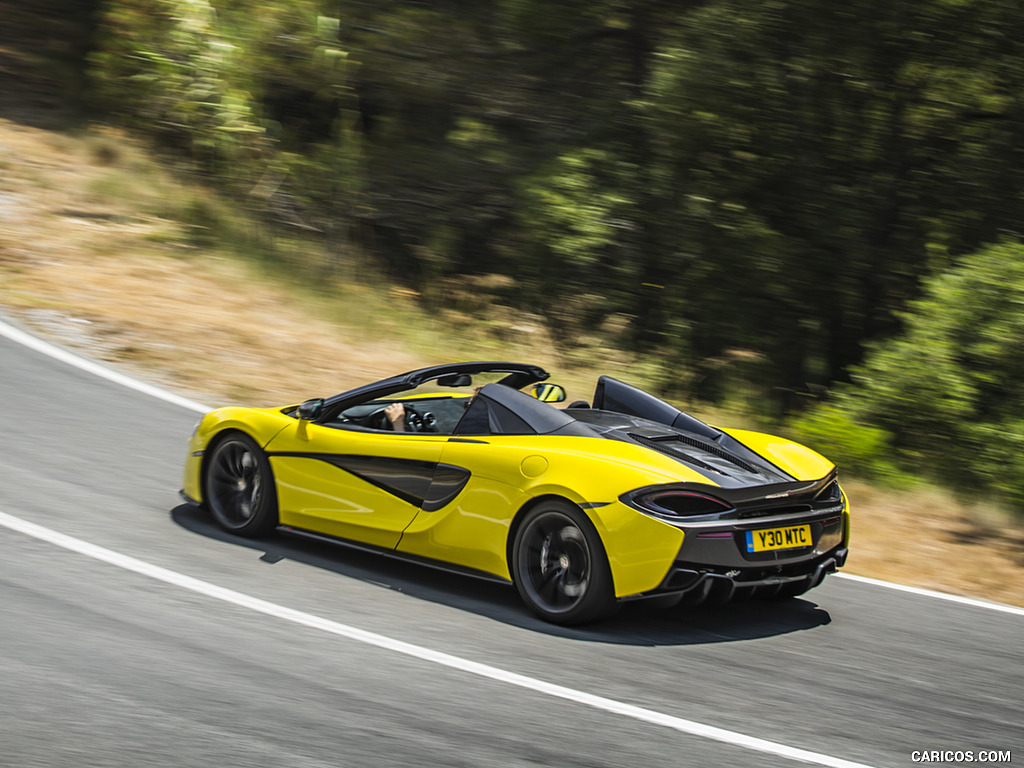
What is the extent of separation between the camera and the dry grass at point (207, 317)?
8.15 m

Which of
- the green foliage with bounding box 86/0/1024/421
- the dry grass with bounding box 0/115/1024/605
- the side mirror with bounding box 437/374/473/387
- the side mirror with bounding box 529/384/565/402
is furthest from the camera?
the green foliage with bounding box 86/0/1024/421

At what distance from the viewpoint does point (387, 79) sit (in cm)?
1533

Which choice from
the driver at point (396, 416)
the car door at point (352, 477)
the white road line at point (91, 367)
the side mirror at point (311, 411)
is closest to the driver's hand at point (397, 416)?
the driver at point (396, 416)

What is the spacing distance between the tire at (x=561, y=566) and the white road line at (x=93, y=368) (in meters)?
4.87

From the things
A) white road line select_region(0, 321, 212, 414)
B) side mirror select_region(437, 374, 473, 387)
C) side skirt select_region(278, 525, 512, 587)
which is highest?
side mirror select_region(437, 374, 473, 387)

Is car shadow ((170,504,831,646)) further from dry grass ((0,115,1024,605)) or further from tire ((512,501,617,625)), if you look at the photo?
dry grass ((0,115,1024,605))

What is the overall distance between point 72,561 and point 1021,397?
26.1 feet

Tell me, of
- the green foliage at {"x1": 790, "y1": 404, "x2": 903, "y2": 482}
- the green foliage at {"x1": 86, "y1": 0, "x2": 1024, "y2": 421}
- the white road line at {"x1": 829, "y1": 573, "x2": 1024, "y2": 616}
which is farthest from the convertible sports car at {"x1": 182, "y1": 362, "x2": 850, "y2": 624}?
the green foliage at {"x1": 86, "y1": 0, "x2": 1024, "y2": 421}

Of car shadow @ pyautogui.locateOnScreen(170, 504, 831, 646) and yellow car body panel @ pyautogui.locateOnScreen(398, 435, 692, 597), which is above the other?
yellow car body panel @ pyautogui.locateOnScreen(398, 435, 692, 597)

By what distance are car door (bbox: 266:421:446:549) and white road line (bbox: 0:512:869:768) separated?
765 mm

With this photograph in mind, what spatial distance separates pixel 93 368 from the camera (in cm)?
988

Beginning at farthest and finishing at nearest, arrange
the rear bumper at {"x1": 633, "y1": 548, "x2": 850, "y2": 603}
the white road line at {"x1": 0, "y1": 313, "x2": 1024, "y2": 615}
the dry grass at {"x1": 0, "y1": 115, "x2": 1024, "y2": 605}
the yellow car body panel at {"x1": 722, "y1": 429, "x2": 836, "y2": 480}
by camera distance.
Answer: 1. the white road line at {"x1": 0, "y1": 313, "x2": 1024, "y2": 615}
2. the dry grass at {"x1": 0, "y1": 115, "x2": 1024, "y2": 605}
3. the yellow car body panel at {"x1": 722, "y1": 429, "x2": 836, "y2": 480}
4. the rear bumper at {"x1": 633, "y1": 548, "x2": 850, "y2": 603}

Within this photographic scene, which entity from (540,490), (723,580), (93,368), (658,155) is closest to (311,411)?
(540,490)

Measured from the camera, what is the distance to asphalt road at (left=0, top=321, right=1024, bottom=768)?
12.5 ft
